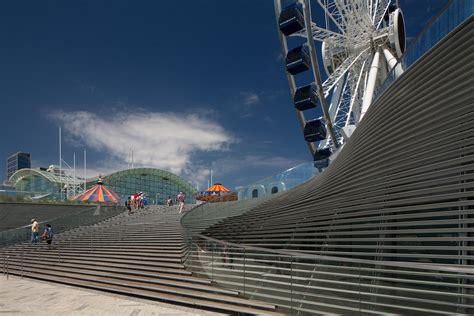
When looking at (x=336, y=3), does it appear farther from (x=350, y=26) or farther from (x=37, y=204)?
(x=37, y=204)

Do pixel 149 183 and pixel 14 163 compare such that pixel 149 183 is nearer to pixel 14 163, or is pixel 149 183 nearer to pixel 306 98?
pixel 306 98

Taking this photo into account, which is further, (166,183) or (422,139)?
(166,183)

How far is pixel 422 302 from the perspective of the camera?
4230mm

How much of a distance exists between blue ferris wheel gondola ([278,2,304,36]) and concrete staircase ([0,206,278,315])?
12.8 metres

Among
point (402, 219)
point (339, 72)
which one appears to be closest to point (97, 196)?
point (339, 72)

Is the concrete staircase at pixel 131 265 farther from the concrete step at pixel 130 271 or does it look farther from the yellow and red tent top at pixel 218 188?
the yellow and red tent top at pixel 218 188

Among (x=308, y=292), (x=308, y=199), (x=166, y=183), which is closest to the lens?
(x=308, y=292)

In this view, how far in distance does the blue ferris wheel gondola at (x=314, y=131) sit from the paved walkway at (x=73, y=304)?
16918 millimetres

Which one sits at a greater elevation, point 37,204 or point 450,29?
point 450,29

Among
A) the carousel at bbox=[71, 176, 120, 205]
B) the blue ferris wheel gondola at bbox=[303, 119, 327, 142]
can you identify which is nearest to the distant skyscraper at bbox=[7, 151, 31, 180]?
the carousel at bbox=[71, 176, 120, 205]

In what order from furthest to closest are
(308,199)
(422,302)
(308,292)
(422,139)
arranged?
(308,199)
(422,139)
(308,292)
(422,302)

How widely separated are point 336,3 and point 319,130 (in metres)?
7.67

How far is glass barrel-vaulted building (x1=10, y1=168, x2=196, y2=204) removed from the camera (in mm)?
45031

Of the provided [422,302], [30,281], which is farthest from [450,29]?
[30,281]
